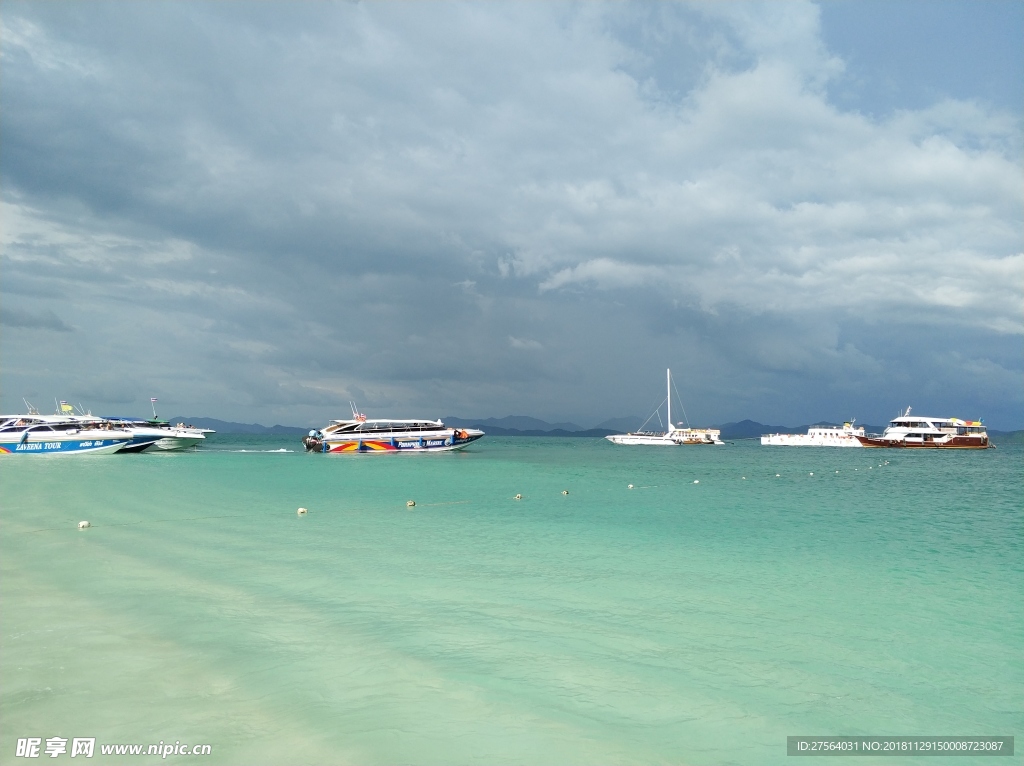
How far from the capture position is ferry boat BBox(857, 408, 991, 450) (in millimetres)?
86312

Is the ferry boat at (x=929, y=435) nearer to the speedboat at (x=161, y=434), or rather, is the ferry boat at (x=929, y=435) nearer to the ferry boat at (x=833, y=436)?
the ferry boat at (x=833, y=436)

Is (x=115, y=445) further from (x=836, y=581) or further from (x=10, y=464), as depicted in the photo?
(x=836, y=581)

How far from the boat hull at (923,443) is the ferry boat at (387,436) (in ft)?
199

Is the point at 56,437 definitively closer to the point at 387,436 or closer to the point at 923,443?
the point at 387,436

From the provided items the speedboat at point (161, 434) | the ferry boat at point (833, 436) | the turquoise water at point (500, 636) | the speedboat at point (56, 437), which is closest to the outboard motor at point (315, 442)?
the speedboat at point (161, 434)

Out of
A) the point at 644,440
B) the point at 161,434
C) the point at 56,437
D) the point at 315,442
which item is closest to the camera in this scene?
the point at 56,437

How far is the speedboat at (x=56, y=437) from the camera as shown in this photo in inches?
1868

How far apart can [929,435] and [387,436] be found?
74.3m

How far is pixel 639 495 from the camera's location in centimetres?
2875

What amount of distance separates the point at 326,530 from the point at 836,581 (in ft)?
42.3

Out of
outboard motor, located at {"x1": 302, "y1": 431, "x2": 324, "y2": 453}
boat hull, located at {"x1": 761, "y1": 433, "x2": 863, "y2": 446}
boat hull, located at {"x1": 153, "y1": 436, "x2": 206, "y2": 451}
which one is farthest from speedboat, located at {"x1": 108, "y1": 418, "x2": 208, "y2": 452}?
boat hull, located at {"x1": 761, "y1": 433, "x2": 863, "y2": 446}

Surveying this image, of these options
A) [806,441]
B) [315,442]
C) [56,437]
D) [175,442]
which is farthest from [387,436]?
[806,441]

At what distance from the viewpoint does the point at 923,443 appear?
8600 cm

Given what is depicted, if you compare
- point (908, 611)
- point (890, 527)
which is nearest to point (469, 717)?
point (908, 611)
